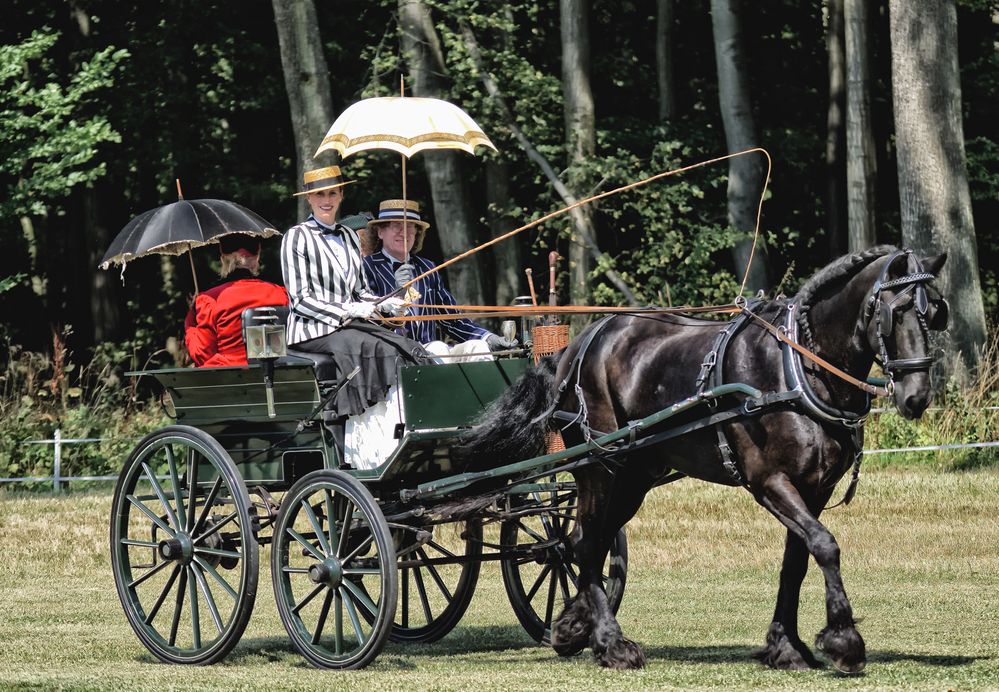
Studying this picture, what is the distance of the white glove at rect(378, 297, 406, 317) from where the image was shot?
28.9ft

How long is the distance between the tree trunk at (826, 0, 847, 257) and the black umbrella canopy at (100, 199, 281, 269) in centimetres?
1606

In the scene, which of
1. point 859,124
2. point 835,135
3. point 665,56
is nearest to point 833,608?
point 859,124

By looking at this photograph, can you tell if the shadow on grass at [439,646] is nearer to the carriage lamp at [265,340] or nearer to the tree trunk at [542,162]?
the carriage lamp at [265,340]

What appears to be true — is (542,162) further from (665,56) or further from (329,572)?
(329,572)

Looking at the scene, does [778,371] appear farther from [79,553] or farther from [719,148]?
[719,148]

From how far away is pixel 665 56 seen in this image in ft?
79.5

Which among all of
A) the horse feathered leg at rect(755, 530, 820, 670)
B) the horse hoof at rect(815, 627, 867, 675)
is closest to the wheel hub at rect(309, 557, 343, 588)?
the horse feathered leg at rect(755, 530, 820, 670)

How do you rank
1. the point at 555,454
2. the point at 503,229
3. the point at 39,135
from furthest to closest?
the point at 503,229 < the point at 39,135 < the point at 555,454

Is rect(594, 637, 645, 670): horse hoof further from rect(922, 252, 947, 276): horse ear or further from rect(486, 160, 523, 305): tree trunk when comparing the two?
rect(486, 160, 523, 305): tree trunk

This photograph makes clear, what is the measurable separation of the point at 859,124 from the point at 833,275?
13.6 metres

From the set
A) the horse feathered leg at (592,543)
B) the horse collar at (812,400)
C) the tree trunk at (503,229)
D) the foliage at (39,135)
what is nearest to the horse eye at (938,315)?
the horse collar at (812,400)

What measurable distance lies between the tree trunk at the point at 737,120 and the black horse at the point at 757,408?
12.5 m

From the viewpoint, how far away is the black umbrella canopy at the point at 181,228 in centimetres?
938

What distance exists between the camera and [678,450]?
26.9ft
